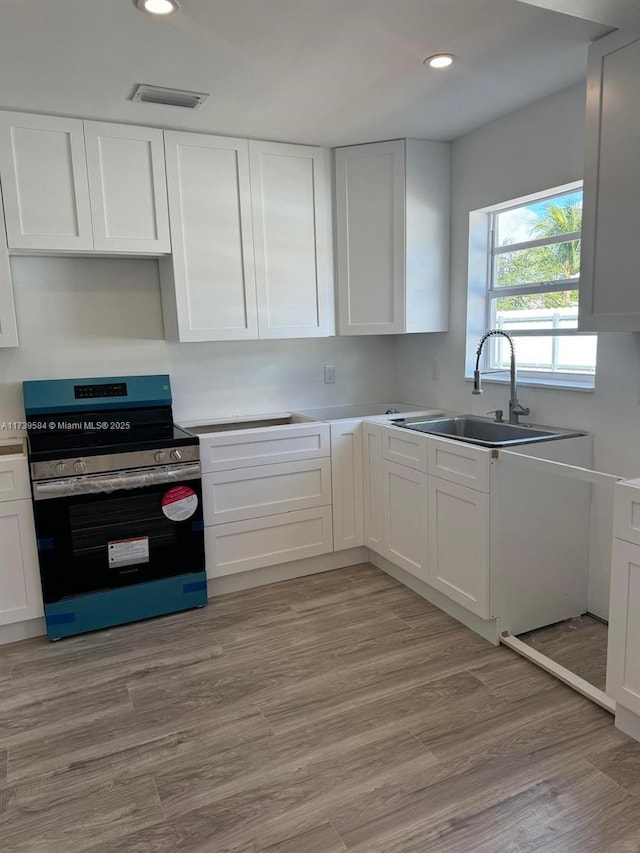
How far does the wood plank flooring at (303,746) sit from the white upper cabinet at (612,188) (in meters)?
1.45

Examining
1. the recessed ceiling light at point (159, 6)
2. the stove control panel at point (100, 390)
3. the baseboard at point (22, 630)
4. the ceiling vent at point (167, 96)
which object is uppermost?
the ceiling vent at point (167, 96)

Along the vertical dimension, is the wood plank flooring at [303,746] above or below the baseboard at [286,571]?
below

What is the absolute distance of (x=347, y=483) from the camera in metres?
3.33

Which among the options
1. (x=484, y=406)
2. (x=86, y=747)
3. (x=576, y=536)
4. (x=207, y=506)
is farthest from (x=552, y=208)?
(x=86, y=747)

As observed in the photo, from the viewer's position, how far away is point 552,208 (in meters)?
2.87

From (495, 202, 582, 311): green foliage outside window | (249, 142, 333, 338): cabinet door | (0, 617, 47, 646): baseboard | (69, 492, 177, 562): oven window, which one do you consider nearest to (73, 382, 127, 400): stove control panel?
(69, 492, 177, 562): oven window

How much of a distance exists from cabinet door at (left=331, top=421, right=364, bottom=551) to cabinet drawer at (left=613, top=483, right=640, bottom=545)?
1637 mm

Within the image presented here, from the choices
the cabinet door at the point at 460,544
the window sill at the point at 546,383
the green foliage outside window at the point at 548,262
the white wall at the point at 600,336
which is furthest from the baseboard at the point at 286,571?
the green foliage outside window at the point at 548,262

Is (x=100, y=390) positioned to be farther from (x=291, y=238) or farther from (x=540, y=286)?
(x=540, y=286)

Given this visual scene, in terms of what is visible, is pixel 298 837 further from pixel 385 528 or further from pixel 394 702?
pixel 385 528

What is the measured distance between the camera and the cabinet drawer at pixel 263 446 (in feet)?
9.75

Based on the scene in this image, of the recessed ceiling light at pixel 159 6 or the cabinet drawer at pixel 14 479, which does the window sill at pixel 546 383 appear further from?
the cabinet drawer at pixel 14 479

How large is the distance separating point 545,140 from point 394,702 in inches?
99.4

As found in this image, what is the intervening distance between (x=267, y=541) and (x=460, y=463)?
1168 mm
